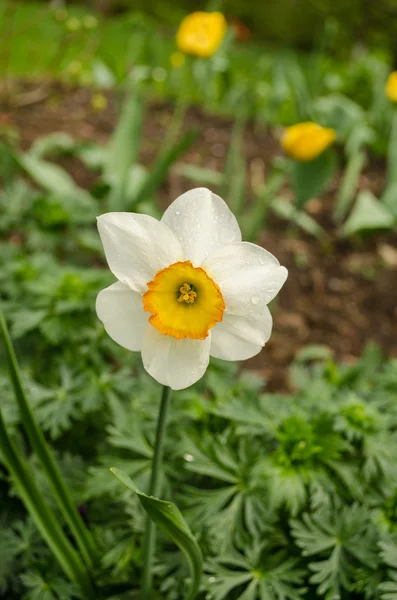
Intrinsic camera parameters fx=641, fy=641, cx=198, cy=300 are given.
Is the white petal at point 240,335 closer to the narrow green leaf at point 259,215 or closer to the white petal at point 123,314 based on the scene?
the white petal at point 123,314

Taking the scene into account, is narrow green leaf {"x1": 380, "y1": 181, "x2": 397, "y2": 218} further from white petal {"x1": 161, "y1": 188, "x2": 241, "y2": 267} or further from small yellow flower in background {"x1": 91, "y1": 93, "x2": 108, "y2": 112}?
white petal {"x1": 161, "y1": 188, "x2": 241, "y2": 267}

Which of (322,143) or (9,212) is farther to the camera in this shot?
(322,143)

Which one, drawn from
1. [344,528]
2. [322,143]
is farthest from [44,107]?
[344,528]

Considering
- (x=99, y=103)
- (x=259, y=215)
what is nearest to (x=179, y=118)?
(x=99, y=103)

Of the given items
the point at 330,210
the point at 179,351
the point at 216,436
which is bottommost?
the point at 330,210

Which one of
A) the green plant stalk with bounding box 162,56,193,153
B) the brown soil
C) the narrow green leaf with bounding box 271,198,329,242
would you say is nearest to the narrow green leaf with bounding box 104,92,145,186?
the green plant stalk with bounding box 162,56,193,153

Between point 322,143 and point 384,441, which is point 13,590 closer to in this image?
point 384,441
